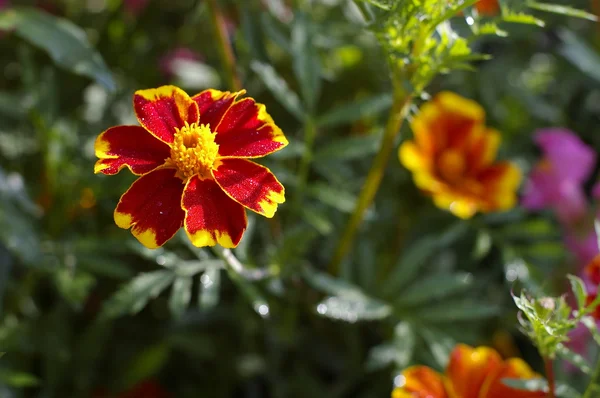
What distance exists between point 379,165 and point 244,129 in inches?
9.3

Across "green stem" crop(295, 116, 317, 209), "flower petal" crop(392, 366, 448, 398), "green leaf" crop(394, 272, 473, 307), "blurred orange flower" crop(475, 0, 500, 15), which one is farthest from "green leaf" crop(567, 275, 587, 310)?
"blurred orange flower" crop(475, 0, 500, 15)

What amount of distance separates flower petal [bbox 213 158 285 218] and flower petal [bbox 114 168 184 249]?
44 mm

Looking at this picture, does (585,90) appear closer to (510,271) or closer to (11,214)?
(510,271)

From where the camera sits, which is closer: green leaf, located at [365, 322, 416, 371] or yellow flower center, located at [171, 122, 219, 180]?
yellow flower center, located at [171, 122, 219, 180]

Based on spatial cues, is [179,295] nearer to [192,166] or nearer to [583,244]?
[192,166]

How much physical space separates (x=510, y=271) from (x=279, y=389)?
371 mm

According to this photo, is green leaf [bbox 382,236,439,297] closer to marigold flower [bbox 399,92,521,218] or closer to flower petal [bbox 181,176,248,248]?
marigold flower [bbox 399,92,521,218]

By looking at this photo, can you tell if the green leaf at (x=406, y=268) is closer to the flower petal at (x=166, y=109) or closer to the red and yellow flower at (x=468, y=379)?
the red and yellow flower at (x=468, y=379)

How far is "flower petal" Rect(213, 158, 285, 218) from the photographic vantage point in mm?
600

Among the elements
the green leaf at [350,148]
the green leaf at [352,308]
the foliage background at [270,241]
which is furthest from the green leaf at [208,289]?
the green leaf at [350,148]

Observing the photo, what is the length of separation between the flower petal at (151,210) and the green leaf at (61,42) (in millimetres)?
295

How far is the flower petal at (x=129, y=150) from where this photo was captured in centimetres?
60

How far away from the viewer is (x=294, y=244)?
86 cm

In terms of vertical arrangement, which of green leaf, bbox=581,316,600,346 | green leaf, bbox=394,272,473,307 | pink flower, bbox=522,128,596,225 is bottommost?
pink flower, bbox=522,128,596,225
